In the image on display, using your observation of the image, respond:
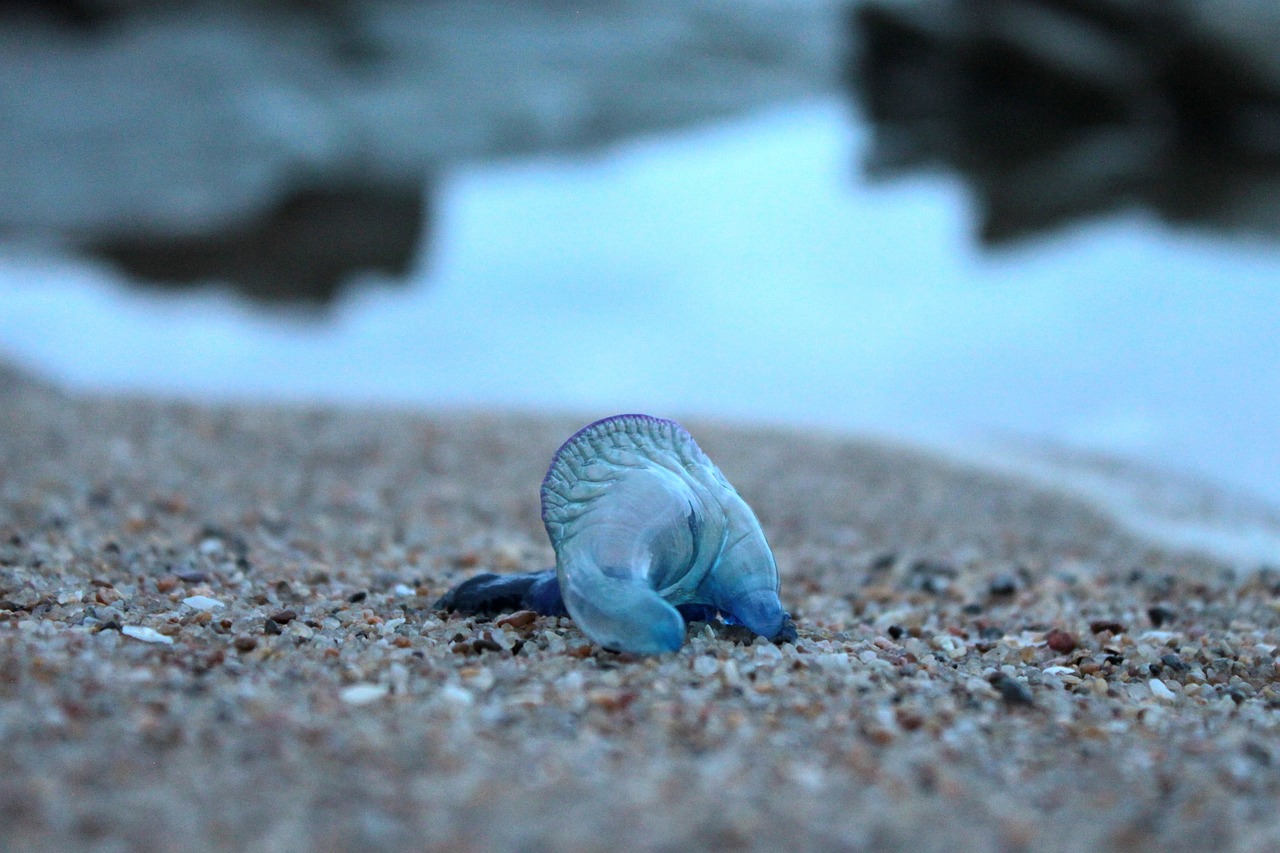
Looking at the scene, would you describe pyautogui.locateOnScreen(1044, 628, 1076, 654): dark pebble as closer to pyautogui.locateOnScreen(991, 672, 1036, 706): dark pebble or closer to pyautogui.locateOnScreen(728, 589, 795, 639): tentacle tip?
pyautogui.locateOnScreen(991, 672, 1036, 706): dark pebble

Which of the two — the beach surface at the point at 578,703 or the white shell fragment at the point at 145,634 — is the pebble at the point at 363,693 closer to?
the beach surface at the point at 578,703

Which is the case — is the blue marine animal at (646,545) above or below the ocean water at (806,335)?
above

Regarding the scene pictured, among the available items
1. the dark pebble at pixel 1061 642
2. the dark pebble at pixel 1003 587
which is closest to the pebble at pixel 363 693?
the dark pebble at pixel 1061 642

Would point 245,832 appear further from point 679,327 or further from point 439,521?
point 679,327

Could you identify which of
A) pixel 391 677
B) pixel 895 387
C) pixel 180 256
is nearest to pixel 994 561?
pixel 391 677

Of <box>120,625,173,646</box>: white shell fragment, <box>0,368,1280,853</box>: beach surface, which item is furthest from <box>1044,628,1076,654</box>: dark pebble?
<box>120,625,173,646</box>: white shell fragment

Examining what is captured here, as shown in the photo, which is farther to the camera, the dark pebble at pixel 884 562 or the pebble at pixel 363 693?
the dark pebble at pixel 884 562

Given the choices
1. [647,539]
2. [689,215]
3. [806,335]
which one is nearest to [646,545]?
[647,539]
